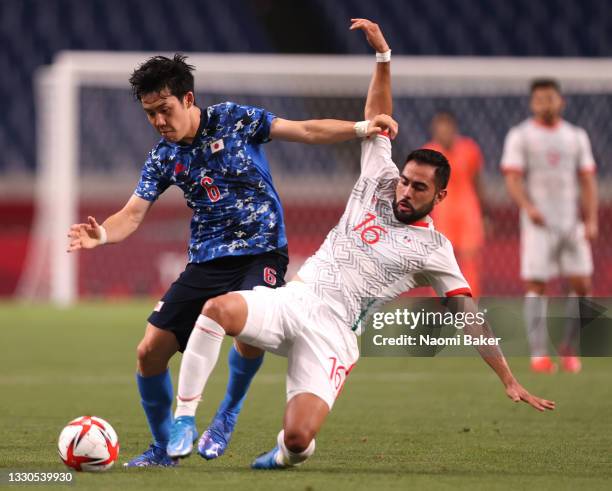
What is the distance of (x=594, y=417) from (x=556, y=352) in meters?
3.48

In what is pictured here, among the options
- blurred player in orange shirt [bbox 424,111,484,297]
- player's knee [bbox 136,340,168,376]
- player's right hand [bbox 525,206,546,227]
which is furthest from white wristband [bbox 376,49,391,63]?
blurred player in orange shirt [bbox 424,111,484,297]

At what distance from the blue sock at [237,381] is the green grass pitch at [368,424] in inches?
8.2

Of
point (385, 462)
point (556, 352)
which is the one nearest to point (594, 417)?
point (385, 462)

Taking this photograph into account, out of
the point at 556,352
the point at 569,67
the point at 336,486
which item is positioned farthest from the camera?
the point at 569,67

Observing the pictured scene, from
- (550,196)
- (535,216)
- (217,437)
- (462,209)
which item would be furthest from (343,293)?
(462,209)

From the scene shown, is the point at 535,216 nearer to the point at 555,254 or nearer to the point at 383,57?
the point at 555,254

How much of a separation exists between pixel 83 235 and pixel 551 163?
5.44m

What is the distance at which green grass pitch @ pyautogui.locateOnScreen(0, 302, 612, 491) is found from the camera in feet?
15.5

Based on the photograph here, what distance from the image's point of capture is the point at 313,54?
20844 millimetres

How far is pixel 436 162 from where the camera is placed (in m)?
5.21

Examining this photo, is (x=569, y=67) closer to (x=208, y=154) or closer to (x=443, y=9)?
(x=443, y=9)

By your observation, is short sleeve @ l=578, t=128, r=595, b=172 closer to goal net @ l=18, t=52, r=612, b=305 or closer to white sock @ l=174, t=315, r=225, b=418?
goal net @ l=18, t=52, r=612, b=305

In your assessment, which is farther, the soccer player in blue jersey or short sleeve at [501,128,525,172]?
short sleeve at [501,128,525,172]

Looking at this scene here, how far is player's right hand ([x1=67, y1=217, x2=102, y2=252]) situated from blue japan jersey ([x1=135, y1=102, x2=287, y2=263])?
15.7 inches
